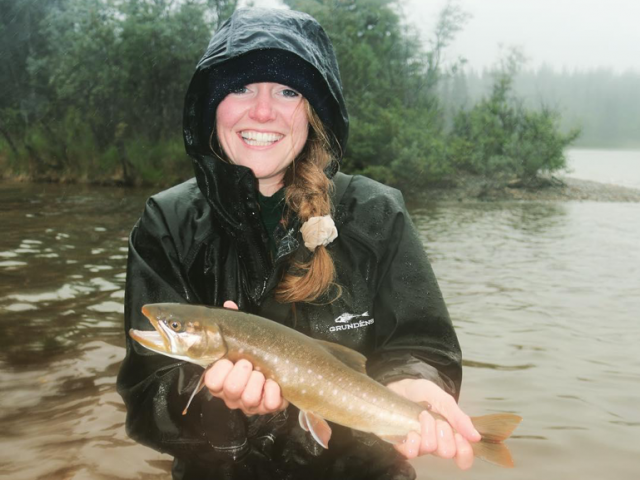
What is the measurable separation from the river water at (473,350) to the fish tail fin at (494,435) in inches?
61.2

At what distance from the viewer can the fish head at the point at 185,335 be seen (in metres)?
2.27

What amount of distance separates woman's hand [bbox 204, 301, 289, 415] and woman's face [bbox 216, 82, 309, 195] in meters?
1.16

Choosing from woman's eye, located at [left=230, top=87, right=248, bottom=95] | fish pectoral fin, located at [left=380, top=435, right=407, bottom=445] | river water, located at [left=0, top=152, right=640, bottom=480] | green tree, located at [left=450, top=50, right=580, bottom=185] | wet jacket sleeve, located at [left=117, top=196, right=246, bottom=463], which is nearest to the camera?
fish pectoral fin, located at [left=380, top=435, right=407, bottom=445]

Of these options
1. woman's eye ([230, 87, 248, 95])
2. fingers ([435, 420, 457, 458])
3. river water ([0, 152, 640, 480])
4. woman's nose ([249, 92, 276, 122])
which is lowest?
river water ([0, 152, 640, 480])

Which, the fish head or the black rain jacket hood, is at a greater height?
the black rain jacket hood

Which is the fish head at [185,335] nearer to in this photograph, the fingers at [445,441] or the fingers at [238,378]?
the fingers at [238,378]

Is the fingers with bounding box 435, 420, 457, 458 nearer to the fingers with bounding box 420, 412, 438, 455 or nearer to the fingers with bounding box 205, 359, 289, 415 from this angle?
the fingers with bounding box 420, 412, 438, 455

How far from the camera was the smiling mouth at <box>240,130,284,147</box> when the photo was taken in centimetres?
305

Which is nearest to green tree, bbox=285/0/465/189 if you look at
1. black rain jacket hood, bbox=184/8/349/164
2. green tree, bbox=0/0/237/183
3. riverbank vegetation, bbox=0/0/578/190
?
riverbank vegetation, bbox=0/0/578/190

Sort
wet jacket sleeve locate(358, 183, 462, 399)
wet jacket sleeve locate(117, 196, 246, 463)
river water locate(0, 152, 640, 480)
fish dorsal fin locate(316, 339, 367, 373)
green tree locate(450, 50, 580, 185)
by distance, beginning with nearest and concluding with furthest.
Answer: fish dorsal fin locate(316, 339, 367, 373), wet jacket sleeve locate(117, 196, 246, 463), wet jacket sleeve locate(358, 183, 462, 399), river water locate(0, 152, 640, 480), green tree locate(450, 50, 580, 185)

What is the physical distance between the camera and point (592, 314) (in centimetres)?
750

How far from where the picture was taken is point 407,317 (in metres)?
2.89

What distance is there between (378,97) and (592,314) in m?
24.5

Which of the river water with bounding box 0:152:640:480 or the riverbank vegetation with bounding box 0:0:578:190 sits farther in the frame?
the riverbank vegetation with bounding box 0:0:578:190
